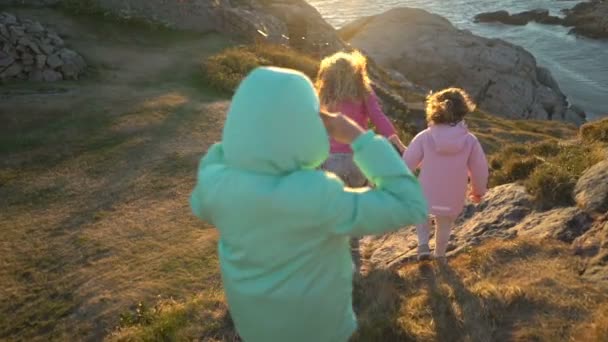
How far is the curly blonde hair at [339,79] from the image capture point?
17.9 feet

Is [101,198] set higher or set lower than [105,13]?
lower

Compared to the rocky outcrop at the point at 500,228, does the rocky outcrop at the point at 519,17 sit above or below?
below

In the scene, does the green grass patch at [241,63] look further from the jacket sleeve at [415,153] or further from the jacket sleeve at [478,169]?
the jacket sleeve at [478,169]

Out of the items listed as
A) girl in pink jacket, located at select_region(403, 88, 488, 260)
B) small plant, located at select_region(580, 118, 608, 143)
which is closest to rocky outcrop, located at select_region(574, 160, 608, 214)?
girl in pink jacket, located at select_region(403, 88, 488, 260)

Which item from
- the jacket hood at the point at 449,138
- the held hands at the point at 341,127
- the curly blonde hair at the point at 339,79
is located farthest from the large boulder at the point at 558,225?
the held hands at the point at 341,127

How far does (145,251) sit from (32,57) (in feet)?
30.4

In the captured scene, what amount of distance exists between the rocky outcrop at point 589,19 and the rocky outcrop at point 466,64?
19356 millimetres

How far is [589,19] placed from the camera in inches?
1964

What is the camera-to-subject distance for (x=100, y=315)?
5730 mm

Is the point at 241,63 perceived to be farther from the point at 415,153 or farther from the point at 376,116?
the point at 415,153

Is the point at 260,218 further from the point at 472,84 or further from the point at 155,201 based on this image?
the point at 472,84

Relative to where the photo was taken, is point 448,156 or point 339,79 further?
point 339,79

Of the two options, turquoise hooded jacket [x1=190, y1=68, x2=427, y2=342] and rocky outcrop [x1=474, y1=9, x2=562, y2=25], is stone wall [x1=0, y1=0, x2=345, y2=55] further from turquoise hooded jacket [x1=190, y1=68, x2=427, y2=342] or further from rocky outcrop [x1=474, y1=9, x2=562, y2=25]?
rocky outcrop [x1=474, y1=9, x2=562, y2=25]

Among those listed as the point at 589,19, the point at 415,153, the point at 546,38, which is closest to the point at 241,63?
the point at 415,153
